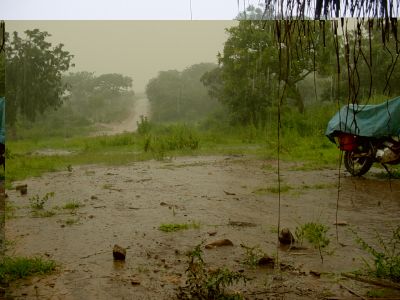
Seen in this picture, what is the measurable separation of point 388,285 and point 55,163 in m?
7.07

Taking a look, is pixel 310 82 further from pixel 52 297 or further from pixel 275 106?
pixel 52 297

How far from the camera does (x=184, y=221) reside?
4695mm

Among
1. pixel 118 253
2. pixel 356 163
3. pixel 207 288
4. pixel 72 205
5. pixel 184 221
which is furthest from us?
pixel 356 163

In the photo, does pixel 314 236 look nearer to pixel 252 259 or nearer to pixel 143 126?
pixel 252 259

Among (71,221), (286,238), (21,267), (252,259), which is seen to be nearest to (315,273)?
(252,259)

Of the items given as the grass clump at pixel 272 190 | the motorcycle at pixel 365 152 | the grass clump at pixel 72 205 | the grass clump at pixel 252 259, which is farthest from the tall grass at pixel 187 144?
the grass clump at pixel 252 259

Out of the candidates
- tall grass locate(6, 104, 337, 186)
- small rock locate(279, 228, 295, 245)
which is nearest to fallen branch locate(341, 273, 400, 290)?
small rock locate(279, 228, 295, 245)

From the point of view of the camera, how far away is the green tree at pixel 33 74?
5.71m

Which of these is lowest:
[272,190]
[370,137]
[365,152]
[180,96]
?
[272,190]

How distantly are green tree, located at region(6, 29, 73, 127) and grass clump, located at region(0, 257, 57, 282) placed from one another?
3.10 metres

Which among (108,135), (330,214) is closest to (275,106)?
(330,214)

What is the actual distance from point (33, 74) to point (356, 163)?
5294 millimetres

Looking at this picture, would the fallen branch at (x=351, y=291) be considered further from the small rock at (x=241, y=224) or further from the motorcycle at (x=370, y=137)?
the motorcycle at (x=370, y=137)

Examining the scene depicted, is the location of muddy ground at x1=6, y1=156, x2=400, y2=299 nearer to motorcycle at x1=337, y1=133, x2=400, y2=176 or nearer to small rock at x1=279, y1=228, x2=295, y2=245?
small rock at x1=279, y1=228, x2=295, y2=245
